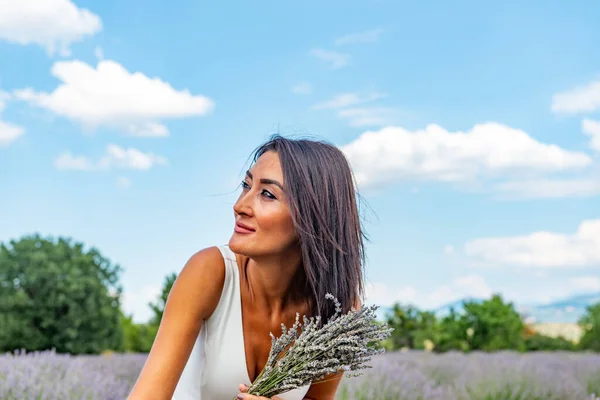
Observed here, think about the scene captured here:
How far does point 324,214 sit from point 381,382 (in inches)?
87.9

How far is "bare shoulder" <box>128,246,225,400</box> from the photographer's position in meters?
2.18

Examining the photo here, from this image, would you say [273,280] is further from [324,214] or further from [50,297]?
[50,297]

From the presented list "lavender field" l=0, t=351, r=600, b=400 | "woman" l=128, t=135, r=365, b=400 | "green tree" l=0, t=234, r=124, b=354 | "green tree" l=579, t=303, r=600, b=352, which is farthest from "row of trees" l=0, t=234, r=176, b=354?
"green tree" l=579, t=303, r=600, b=352

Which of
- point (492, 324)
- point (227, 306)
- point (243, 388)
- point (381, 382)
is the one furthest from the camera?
point (492, 324)

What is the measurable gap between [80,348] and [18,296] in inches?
34.1

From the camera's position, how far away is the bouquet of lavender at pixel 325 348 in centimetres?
202

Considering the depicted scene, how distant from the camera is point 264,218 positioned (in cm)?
211

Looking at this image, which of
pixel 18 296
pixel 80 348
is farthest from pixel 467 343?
pixel 18 296

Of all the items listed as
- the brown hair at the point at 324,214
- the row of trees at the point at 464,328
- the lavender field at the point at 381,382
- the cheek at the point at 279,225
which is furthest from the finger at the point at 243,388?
the row of trees at the point at 464,328

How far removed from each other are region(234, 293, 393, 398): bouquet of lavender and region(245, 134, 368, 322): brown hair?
205 millimetres

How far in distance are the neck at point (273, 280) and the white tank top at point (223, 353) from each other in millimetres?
71

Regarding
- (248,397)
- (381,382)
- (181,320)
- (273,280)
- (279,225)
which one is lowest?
(381,382)

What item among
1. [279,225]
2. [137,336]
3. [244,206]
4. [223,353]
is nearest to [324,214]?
[279,225]

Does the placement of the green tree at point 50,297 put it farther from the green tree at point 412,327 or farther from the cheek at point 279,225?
the cheek at point 279,225
